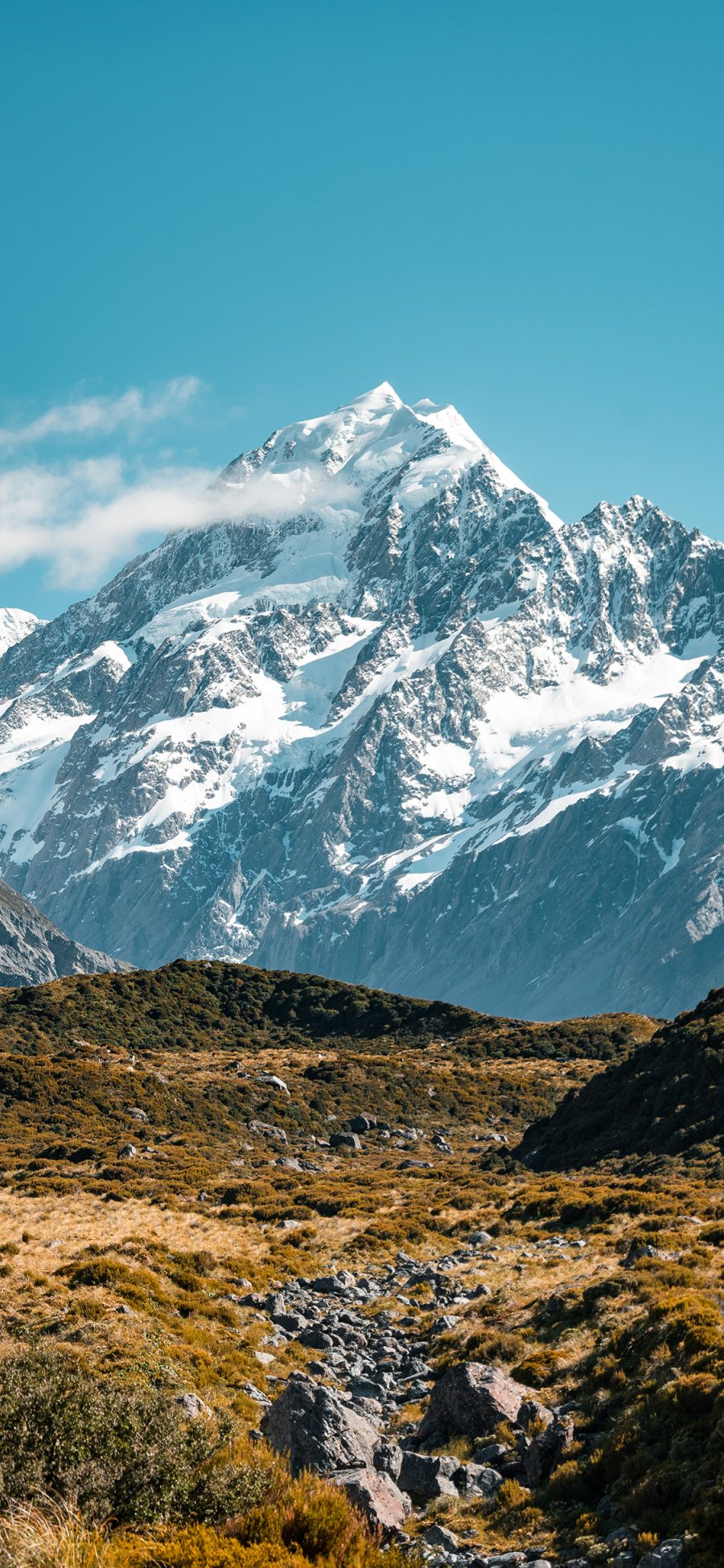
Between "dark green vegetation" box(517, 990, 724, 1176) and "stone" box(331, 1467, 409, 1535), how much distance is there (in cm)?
3106

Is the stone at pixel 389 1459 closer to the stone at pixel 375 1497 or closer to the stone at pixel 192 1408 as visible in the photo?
the stone at pixel 375 1497

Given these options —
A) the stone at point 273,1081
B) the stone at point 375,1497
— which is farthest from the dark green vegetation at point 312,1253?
the stone at point 375,1497

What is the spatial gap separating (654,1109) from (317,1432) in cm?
4126

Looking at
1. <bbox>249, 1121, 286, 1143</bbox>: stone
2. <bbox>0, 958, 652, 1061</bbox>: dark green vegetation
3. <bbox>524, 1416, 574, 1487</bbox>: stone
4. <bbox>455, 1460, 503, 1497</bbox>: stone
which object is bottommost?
<bbox>455, 1460, 503, 1497</bbox>: stone

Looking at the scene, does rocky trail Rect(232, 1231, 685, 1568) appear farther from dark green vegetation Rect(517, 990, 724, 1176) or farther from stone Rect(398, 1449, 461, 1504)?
dark green vegetation Rect(517, 990, 724, 1176)

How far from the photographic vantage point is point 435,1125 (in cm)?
8756

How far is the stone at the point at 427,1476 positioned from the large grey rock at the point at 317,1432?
25.5 inches

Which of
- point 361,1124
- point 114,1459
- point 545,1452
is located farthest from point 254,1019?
point 114,1459

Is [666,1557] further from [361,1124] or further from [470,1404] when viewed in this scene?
[361,1124]

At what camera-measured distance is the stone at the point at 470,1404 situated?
2348cm

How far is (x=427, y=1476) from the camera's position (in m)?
20.9

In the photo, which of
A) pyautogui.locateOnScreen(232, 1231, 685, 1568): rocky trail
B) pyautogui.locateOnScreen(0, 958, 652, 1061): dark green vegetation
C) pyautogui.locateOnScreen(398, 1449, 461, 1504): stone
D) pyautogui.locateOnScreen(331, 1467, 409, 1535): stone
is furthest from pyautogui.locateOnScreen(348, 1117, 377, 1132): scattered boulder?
pyautogui.locateOnScreen(331, 1467, 409, 1535): stone

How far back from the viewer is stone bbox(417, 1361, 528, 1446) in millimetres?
23484

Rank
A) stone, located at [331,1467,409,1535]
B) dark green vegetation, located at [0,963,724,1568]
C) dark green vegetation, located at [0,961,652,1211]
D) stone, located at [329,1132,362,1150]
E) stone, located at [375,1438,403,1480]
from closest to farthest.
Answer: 1. dark green vegetation, located at [0,963,724,1568]
2. stone, located at [331,1467,409,1535]
3. stone, located at [375,1438,403,1480]
4. dark green vegetation, located at [0,961,652,1211]
5. stone, located at [329,1132,362,1150]
